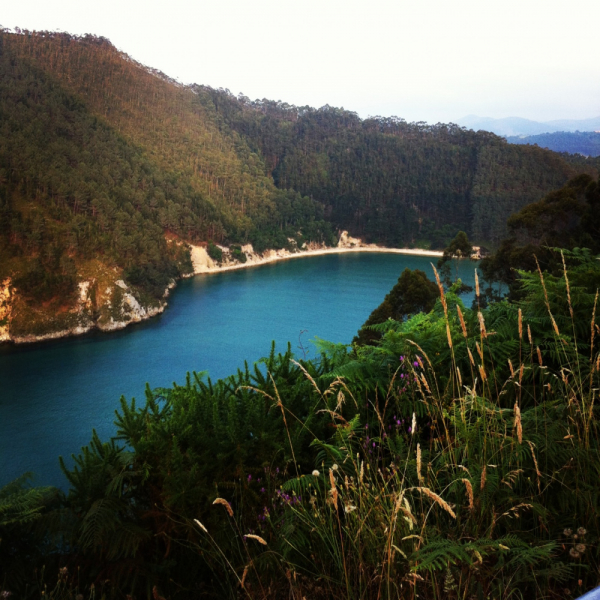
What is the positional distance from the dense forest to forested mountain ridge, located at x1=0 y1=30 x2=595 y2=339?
1655 inches

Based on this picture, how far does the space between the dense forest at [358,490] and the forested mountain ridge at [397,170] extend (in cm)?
7568

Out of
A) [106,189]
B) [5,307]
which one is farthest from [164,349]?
[106,189]

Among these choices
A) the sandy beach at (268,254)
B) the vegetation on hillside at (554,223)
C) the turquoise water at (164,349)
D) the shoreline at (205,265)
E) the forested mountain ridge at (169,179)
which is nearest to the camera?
the vegetation on hillside at (554,223)

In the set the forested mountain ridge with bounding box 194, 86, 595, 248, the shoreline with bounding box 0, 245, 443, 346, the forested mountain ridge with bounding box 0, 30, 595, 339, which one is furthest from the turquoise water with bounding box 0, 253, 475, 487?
the forested mountain ridge with bounding box 194, 86, 595, 248

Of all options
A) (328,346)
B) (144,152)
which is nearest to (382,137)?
(144,152)

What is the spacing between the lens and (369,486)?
1861 mm

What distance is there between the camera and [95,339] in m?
40.4

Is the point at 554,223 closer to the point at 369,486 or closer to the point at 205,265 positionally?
the point at 369,486

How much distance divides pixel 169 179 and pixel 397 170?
44.4m

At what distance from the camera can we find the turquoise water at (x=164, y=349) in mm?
24225

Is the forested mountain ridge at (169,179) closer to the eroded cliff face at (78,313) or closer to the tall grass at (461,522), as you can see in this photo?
the eroded cliff face at (78,313)

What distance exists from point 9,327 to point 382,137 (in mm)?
82348

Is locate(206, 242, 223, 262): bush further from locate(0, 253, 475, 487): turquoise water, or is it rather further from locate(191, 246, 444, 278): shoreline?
locate(0, 253, 475, 487): turquoise water

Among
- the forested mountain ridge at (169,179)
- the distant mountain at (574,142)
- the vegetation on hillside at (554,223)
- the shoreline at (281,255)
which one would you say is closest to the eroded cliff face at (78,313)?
the forested mountain ridge at (169,179)
